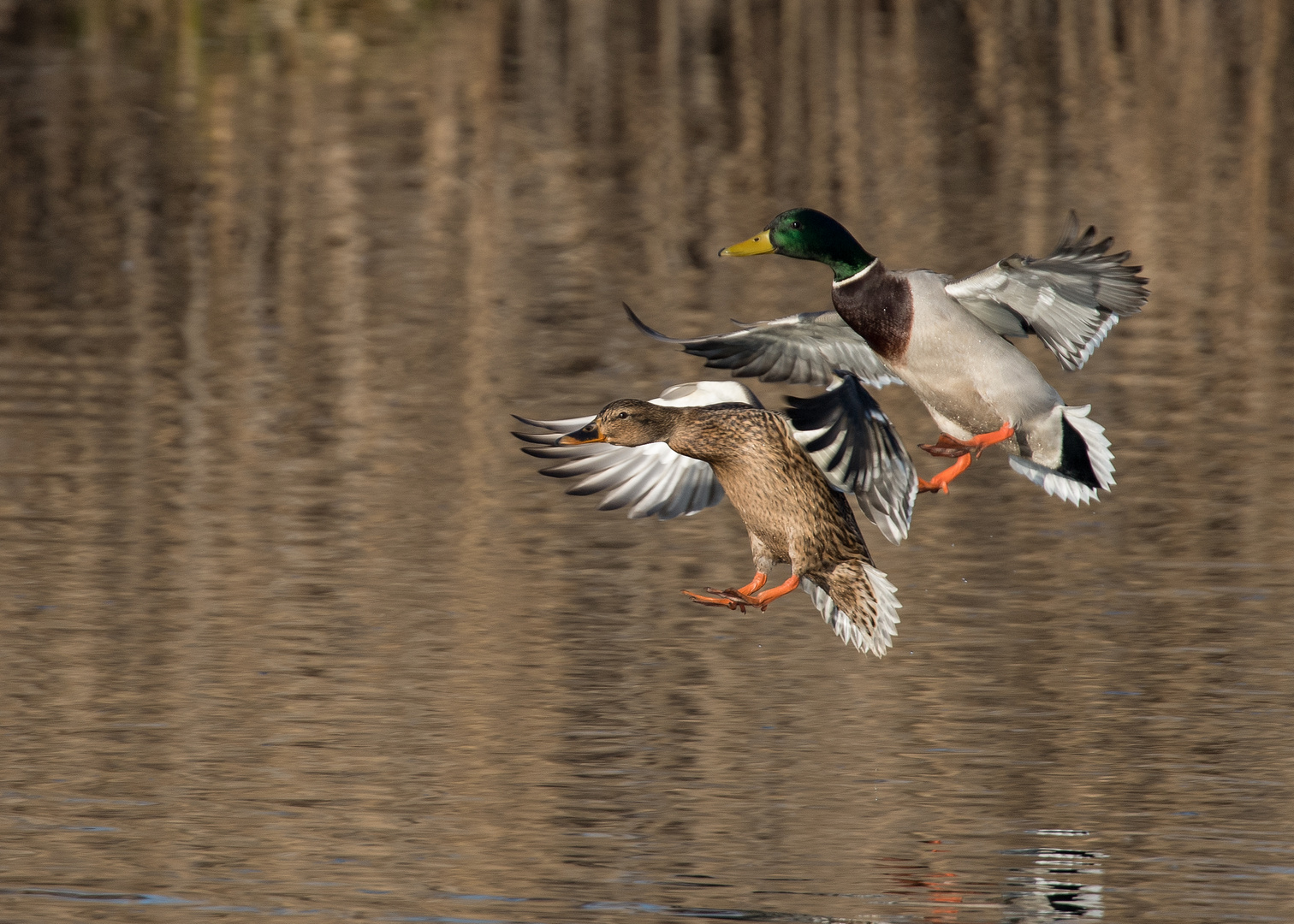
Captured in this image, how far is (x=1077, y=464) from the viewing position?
7219mm

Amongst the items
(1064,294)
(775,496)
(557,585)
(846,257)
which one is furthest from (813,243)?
(557,585)

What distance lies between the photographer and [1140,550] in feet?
28.1

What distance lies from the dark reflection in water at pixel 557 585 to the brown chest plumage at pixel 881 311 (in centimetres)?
102

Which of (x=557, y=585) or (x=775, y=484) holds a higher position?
(x=775, y=484)

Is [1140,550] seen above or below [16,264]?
below

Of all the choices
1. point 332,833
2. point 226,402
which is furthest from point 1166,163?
point 332,833

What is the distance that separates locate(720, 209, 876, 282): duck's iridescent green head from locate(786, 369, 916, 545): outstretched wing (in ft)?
2.40

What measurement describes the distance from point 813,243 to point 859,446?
1.00 metres

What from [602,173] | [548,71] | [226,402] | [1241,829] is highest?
[548,71]

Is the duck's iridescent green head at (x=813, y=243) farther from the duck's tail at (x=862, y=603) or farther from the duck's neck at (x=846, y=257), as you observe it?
the duck's tail at (x=862, y=603)

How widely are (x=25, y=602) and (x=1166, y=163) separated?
1347 cm

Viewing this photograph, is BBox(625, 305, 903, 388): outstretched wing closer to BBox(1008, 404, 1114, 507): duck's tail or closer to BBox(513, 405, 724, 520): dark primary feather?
BBox(513, 405, 724, 520): dark primary feather

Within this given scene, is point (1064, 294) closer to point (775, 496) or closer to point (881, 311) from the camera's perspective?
point (881, 311)

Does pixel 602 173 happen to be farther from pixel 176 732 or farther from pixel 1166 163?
pixel 176 732
